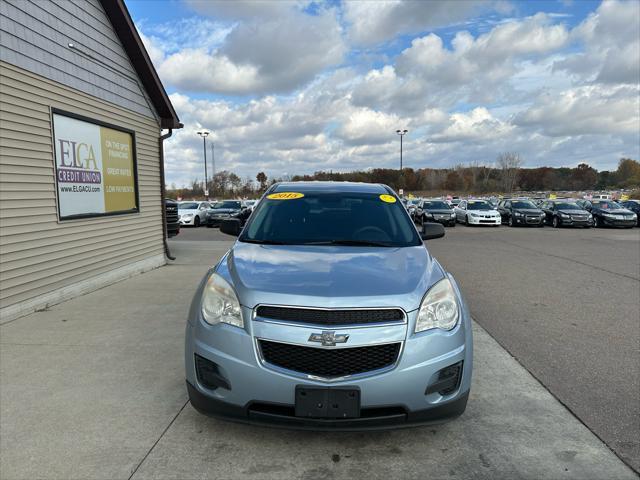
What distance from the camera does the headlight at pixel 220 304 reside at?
2762 mm

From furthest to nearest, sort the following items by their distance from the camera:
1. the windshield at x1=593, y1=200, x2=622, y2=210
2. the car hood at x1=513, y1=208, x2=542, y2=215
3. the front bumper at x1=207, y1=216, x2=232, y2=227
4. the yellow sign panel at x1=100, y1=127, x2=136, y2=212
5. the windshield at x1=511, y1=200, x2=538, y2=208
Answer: the windshield at x1=511, y1=200, x2=538, y2=208
the windshield at x1=593, y1=200, x2=622, y2=210
the car hood at x1=513, y1=208, x2=542, y2=215
the front bumper at x1=207, y1=216, x2=232, y2=227
the yellow sign panel at x1=100, y1=127, x2=136, y2=212

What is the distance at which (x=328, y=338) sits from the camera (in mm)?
2543

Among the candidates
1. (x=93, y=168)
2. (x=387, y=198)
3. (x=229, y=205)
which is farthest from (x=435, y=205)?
(x=387, y=198)

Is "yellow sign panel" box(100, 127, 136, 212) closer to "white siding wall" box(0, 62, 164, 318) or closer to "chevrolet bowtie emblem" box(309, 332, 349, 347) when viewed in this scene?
"white siding wall" box(0, 62, 164, 318)

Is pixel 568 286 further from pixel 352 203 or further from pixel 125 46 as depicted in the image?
pixel 125 46


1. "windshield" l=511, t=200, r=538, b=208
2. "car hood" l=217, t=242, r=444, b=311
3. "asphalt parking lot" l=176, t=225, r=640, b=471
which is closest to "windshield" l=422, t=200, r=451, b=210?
"windshield" l=511, t=200, r=538, b=208

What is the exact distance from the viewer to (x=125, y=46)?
8.77 meters

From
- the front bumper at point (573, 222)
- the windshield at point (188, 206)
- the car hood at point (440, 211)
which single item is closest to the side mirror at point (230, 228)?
the windshield at point (188, 206)

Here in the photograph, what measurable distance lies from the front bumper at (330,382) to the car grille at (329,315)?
5 cm

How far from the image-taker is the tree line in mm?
69938

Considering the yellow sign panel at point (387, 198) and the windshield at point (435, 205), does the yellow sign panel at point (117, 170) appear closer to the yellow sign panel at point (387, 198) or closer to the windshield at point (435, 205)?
the yellow sign panel at point (387, 198)

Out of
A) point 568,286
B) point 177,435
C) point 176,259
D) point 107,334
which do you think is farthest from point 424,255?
point 176,259

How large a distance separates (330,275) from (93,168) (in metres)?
6.47

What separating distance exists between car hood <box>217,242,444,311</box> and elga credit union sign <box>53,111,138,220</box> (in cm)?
478
